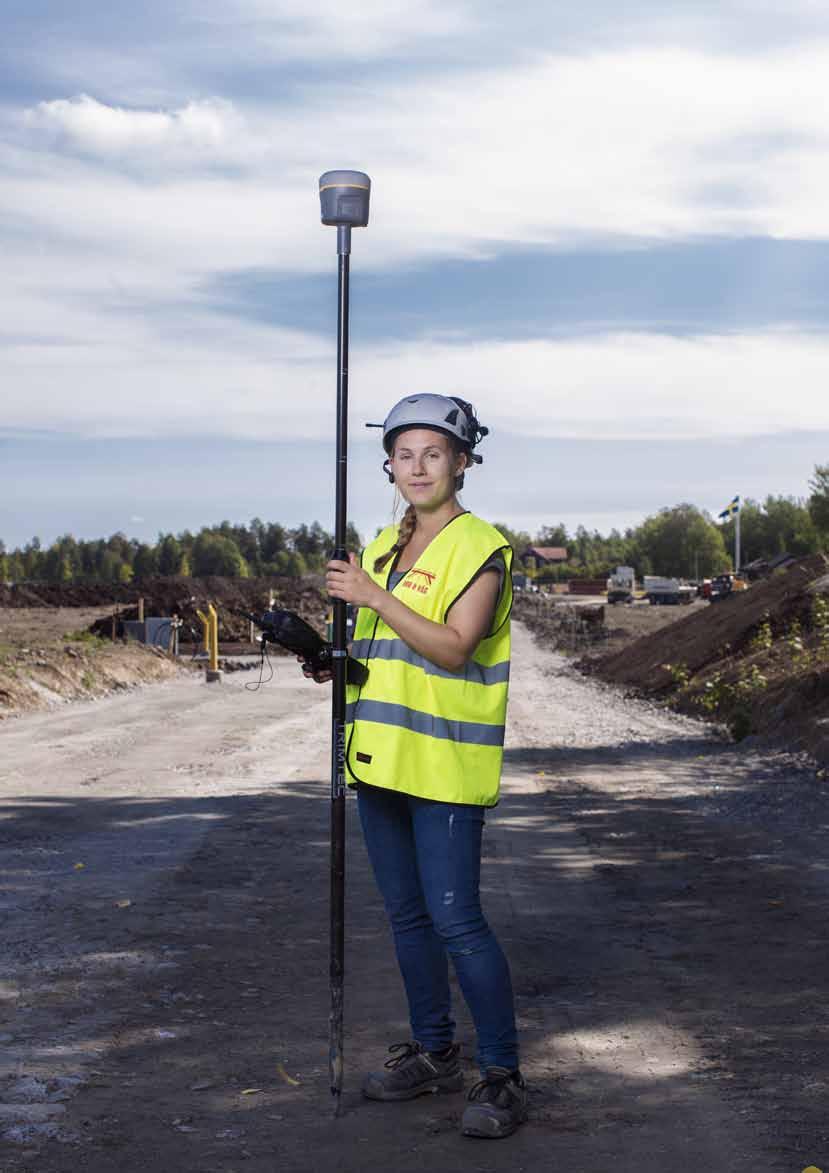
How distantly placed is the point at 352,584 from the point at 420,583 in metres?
0.19

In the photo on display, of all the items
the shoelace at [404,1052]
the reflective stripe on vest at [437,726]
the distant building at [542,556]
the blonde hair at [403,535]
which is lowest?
the shoelace at [404,1052]

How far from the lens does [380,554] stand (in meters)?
4.04

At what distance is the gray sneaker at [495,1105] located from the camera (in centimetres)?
376

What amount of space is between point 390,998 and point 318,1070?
0.90 metres

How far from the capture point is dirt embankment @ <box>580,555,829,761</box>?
1614cm

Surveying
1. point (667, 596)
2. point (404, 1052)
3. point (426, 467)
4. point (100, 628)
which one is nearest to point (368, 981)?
point (404, 1052)

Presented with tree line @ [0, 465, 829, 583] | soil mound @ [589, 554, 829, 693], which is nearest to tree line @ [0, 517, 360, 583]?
tree line @ [0, 465, 829, 583]

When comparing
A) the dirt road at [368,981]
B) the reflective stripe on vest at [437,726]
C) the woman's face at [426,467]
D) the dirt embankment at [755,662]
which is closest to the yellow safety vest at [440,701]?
the reflective stripe on vest at [437,726]

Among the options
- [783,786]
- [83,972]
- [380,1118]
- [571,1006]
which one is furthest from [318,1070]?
[783,786]

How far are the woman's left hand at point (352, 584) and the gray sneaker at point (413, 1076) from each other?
56.0 inches

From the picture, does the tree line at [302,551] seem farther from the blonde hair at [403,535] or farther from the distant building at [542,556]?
the blonde hair at [403,535]

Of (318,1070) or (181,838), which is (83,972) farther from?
(181,838)

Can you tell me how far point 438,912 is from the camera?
3809 millimetres

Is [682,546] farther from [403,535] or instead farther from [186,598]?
[403,535]
